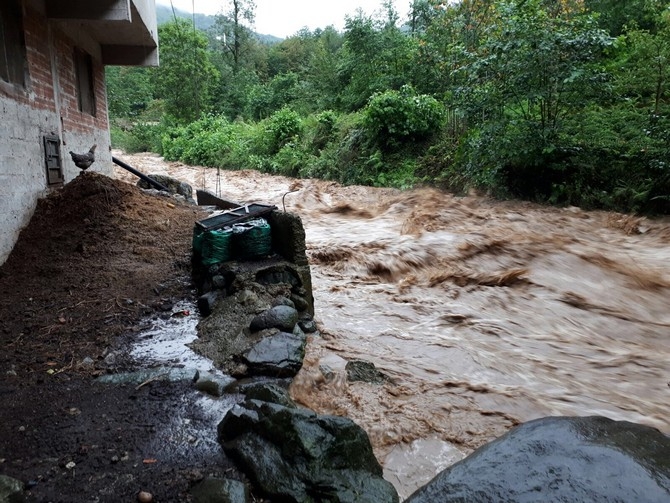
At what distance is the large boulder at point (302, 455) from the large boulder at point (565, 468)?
1.70 feet

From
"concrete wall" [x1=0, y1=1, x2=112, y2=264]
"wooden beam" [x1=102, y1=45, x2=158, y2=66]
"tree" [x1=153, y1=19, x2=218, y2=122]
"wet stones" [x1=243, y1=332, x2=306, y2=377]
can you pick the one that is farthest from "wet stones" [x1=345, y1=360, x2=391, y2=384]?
"tree" [x1=153, y1=19, x2=218, y2=122]

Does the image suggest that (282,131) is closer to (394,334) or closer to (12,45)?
(12,45)

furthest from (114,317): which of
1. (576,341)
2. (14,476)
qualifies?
(576,341)

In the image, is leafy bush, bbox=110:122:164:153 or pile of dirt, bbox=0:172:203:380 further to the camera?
leafy bush, bbox=110:122:164:153

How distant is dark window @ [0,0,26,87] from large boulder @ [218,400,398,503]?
208 inches

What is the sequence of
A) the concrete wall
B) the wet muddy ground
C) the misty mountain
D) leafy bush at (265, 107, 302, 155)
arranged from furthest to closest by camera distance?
the misty mountain → leafy bush at (265, 107, 302, 155) → the concrete wall → the wet muddy ground

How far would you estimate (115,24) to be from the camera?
840 cm

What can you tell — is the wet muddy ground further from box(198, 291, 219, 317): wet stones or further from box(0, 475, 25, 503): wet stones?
box(198, 291, 219, 317): wet stones

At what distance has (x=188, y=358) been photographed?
3.98 m

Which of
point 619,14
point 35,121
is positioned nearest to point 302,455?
point 35,121

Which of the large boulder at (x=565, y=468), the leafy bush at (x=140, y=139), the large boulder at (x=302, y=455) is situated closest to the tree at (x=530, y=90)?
the large boulder at (x=565, y=468)

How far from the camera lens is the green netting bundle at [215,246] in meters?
5.17

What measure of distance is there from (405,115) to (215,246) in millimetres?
10107

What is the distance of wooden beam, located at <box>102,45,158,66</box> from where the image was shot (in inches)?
410
